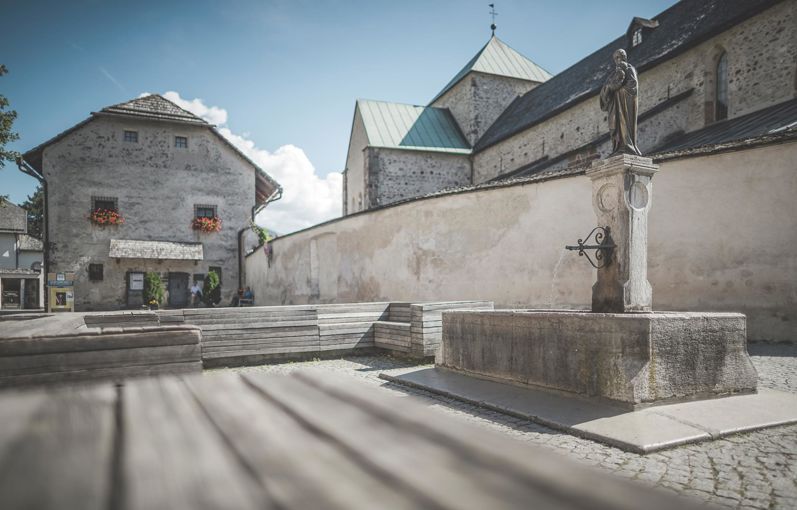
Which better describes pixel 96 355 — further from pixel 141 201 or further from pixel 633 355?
pixel 141 201

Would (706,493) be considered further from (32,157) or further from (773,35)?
(32,157)

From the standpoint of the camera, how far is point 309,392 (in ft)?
4.65

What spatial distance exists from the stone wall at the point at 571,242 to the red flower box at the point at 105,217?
1063 centimetres

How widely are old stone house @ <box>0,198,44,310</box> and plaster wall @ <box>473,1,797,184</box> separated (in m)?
39.9

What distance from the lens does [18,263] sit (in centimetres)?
3941

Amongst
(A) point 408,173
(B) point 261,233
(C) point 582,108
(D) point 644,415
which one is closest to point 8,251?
(B) point 261,233

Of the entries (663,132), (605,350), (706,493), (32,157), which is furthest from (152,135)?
(706,493)

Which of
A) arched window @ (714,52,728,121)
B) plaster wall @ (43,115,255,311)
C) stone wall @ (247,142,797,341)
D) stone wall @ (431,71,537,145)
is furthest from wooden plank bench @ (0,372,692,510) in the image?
stone wall @ (431,71,537,145)

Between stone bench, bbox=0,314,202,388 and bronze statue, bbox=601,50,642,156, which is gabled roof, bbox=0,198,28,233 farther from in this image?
bronze statue, bbox=601,50,642,156

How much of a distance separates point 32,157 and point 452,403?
23509 millimetres

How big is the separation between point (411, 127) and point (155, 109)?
13421 millimetres

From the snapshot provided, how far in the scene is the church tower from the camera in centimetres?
2734

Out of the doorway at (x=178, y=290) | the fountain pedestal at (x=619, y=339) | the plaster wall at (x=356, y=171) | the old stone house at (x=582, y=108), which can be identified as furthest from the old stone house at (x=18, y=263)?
the fountain pedestal at (x=619, y=339)

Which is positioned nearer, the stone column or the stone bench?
the stone bench
